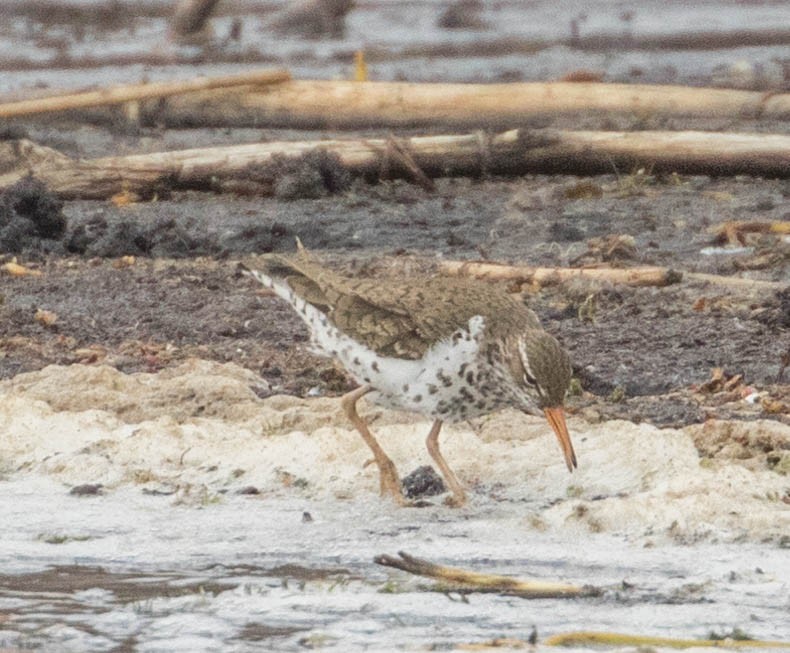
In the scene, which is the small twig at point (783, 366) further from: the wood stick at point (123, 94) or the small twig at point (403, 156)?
the wood stick at point (123, 94)

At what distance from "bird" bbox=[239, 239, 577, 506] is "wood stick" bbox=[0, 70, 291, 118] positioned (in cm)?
665

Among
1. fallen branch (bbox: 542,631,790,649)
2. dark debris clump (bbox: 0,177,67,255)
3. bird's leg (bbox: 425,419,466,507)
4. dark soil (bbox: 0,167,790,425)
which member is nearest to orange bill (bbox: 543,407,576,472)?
bird's leg (bbox: 425,419,466,507)

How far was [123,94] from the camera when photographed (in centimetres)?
1373

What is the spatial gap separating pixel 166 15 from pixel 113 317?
17.4 metres

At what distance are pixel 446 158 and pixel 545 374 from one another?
20.0ft

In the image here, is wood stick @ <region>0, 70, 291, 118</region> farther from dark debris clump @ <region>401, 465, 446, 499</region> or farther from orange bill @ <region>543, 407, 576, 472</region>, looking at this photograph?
orange bill @ <region>543, 407, 576, 472</region>

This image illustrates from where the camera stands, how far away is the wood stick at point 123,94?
13.4 meters

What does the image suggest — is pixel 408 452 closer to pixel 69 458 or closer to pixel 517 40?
pixel 69 458

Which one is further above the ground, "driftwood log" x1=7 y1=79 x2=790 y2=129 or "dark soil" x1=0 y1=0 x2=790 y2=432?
"driftwood log" x1=7 y1=79 x2=790 y2=129

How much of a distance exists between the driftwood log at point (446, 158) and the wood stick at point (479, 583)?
681 centimetres

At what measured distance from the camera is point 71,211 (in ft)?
40.3

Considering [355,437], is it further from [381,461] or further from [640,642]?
[640,642]

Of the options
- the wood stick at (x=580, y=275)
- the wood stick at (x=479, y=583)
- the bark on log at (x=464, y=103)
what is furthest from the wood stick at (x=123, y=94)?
the wood stick at (x=479, y=583)

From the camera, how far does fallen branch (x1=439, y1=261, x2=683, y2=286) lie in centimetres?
959
